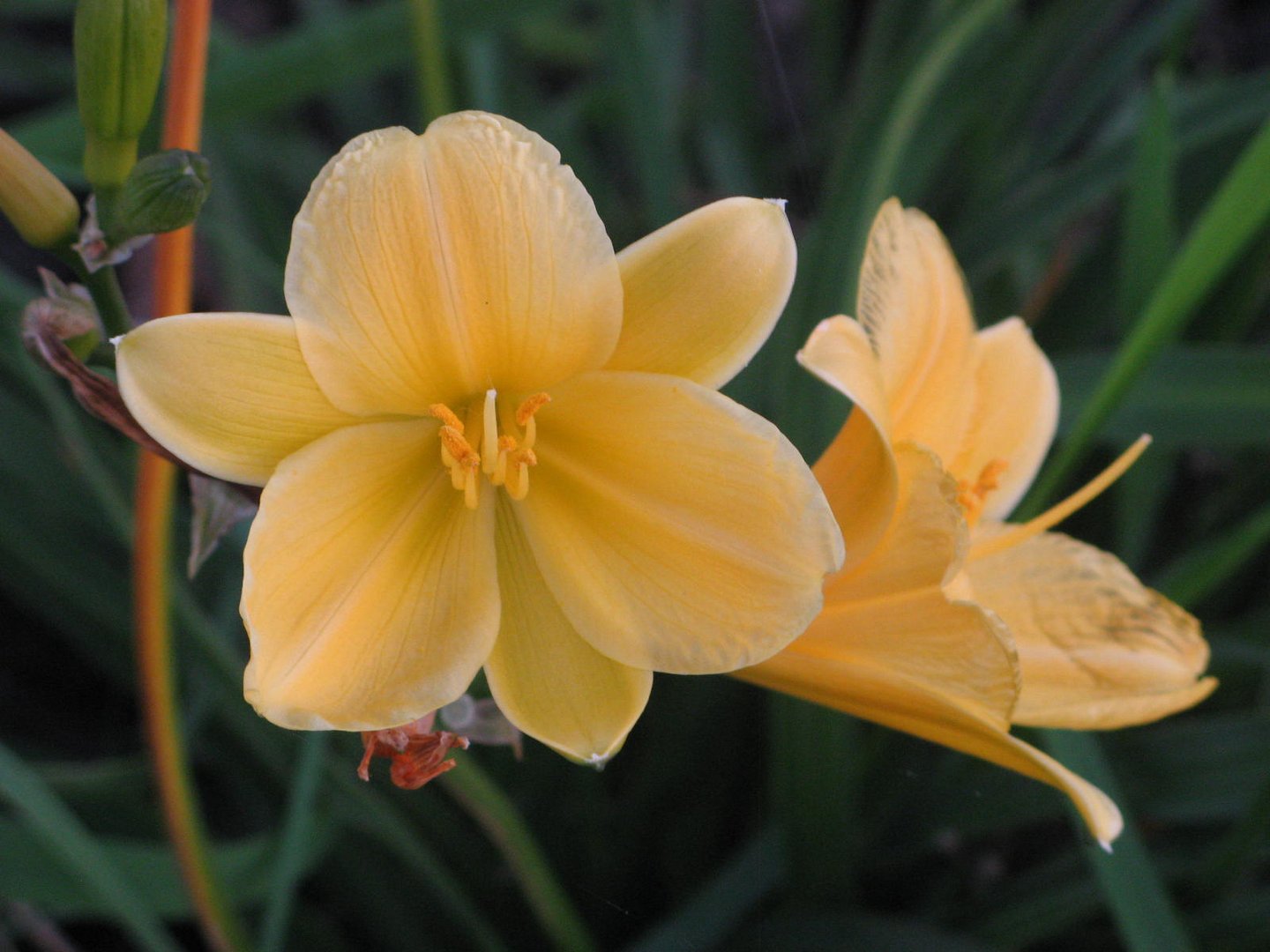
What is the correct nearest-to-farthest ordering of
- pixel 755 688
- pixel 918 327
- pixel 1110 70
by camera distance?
pixel 918 327 < pixel 755 688 < pixel 1110 70

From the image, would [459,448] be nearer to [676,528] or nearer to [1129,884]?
[676,528]

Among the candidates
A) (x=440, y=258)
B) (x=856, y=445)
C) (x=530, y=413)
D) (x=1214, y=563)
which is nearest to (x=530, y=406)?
(x=530, y=413)

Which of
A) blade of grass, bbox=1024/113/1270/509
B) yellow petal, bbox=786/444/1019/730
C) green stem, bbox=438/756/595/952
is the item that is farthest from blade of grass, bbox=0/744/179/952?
blade of grass, bbox=1024/113/1270/509

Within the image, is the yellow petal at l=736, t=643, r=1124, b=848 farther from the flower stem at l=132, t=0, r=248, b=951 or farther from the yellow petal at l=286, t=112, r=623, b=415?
the flower stem at l=132, t=0, r=248, b=951

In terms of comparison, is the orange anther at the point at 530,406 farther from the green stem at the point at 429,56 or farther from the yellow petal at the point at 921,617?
the green stem at the point at 429,56

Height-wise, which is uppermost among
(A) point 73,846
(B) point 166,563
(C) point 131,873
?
(B) point 166,563

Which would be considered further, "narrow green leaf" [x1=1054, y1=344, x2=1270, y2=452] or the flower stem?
"narrow green leaf" [x1=1054, y1=344, x2=1270, y2=452]

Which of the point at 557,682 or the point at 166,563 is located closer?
the point at 557,682
